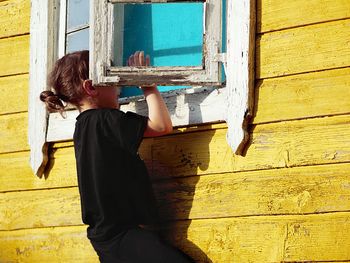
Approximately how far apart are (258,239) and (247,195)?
0.21 m

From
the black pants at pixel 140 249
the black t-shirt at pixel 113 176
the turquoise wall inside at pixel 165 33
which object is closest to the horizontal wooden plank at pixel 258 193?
the black t-shirt at pixel 113 176

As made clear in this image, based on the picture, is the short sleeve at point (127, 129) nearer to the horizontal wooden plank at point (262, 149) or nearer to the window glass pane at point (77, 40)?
the horizontal wooden plank at point (262, 149)

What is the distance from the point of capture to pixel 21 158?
487 centimetres

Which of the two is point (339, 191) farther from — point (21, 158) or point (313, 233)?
point (21, 158)

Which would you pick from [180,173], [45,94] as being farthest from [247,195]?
[45,94]

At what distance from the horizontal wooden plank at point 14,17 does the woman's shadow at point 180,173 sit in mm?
1151

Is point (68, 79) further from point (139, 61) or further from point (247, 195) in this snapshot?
point (247, 195)

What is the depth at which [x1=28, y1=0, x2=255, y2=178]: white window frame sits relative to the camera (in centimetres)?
404

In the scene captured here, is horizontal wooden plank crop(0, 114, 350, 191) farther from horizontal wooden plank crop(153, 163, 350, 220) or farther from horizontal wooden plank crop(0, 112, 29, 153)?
horizontal wooden plank crop(0, 112, 29, 153)

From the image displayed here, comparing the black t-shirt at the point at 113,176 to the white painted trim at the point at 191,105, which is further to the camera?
the white painted trim at the point at 191,105

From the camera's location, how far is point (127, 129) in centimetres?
405

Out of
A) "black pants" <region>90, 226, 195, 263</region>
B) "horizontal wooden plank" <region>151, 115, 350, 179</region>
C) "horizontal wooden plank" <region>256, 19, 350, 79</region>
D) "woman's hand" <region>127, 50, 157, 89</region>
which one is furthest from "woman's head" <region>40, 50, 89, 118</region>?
"horizontal wooden plank" <region>256, 19, 350, 79</region>

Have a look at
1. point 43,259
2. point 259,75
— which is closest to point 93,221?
point 43,259

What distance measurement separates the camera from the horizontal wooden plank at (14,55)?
4941 mm
